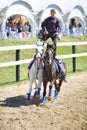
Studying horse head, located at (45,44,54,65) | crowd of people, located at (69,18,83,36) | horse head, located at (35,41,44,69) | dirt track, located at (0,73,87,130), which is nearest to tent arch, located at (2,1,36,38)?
crowd of people, located at (69,18,83,36)

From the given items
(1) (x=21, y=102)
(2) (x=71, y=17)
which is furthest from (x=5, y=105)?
(2) (x=71, y=17)

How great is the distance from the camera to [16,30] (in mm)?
22469

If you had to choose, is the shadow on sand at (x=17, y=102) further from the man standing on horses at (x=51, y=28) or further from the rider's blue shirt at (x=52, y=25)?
the rider's blue shirt at (x=52, y=25)

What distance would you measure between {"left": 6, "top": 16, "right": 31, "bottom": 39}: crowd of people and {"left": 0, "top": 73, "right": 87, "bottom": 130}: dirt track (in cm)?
1100

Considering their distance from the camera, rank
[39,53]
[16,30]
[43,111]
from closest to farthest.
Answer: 1. [43,111]
2. [39,53]
3. [16,30]

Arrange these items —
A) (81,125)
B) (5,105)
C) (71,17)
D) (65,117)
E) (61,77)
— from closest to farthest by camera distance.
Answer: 1. (81,125)
2. (65,117)
3. (5,105)
4. (61,77)
5. (71,17)

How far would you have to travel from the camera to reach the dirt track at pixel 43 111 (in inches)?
292

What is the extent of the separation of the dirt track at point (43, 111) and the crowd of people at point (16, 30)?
1100cm

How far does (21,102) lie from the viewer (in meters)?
9.59

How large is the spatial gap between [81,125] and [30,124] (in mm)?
973

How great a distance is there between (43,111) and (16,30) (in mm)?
14312

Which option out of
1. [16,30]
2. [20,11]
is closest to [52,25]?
[16,30]

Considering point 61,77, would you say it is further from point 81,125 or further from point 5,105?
point 81,125

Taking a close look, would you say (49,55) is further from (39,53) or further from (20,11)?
(20,11)
